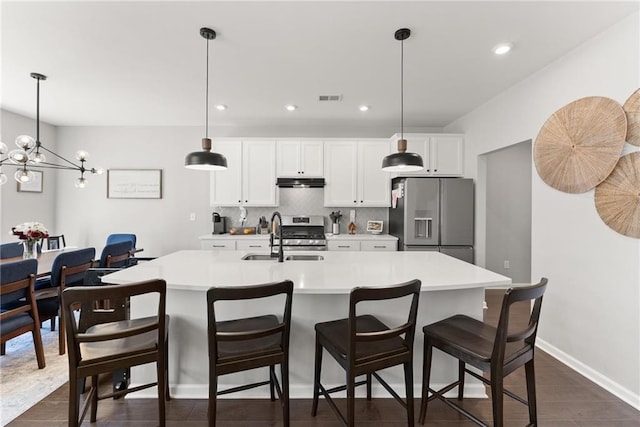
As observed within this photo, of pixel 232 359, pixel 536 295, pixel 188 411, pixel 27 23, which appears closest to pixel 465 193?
pixel 536 295

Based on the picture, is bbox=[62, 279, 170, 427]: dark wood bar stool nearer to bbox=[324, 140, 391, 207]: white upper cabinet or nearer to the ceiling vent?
the ceiling vent

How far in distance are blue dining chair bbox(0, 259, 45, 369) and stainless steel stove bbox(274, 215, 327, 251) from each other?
100 inches

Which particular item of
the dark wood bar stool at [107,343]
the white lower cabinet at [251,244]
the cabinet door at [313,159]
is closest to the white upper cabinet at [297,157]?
the cabinet door at [313,159]

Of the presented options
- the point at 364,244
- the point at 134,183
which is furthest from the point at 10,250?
the point at 364,244

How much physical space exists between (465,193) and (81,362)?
4149 mm

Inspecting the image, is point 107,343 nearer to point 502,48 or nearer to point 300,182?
point 300,182

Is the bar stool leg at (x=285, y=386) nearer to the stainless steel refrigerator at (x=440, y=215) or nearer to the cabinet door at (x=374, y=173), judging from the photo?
the stainless steel refrigerator at (x=440, y=215)

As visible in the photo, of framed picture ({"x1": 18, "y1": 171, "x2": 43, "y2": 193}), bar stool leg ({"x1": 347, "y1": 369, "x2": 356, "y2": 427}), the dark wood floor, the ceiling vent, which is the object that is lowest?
the dark wood floor

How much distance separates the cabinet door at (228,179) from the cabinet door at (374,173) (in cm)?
189

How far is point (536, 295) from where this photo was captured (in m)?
1.43

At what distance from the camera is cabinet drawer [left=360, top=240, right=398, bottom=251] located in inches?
163

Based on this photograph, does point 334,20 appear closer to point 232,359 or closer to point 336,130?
point 232,359

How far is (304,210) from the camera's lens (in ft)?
15.8

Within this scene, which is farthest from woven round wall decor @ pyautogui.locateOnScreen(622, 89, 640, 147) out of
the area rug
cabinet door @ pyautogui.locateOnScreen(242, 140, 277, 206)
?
the area rug
